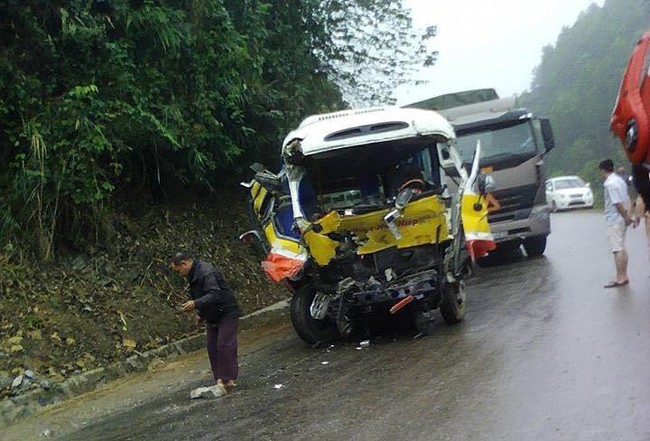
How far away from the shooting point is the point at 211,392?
7.49m

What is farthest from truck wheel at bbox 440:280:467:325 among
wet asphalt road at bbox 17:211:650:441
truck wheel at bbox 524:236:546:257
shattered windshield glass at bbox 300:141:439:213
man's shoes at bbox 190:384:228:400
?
truck wheel at bbox 524:236:546:257

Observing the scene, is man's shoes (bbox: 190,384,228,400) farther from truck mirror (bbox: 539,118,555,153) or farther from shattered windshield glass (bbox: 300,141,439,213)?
truck mirror (bbox: 539,118,555,153)

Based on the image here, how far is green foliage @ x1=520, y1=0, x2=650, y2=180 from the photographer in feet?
157

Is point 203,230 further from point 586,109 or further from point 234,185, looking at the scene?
point 586,109

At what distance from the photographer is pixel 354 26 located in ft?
60.2

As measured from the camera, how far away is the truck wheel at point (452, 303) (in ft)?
29.4

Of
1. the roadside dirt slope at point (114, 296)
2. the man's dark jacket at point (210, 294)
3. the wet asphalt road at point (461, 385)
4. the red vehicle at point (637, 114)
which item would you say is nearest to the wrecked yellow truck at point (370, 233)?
the wet asphalt road at point (461, 385)

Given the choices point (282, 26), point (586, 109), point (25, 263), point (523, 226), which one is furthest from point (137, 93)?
point (586, 109)

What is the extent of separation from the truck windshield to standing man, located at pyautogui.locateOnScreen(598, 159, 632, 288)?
400 centimetres

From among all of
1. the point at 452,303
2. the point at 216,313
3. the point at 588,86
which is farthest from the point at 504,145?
the point at 588,86

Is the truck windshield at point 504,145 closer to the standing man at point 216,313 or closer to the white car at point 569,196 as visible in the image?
the standing man at point 216,313

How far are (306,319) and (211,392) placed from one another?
194 centimetres

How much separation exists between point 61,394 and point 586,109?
160ft

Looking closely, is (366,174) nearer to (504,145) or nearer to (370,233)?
(370,233)
